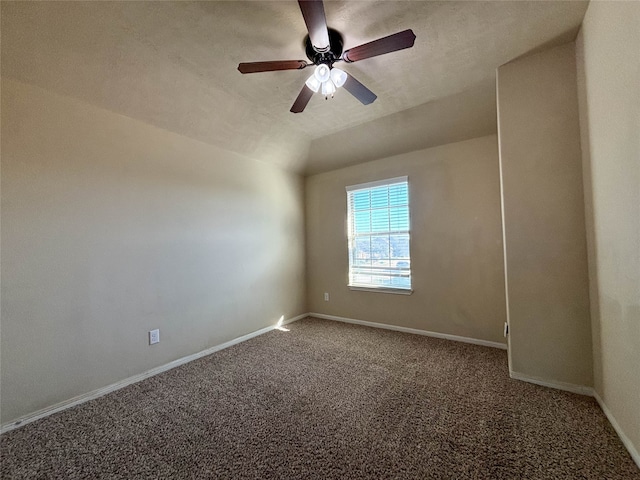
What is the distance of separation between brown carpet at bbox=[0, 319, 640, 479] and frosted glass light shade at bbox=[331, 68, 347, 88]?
240 centimetres

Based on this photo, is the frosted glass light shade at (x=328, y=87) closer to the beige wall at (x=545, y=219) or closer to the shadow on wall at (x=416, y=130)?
the shadow on wall at (x=416, y=130)

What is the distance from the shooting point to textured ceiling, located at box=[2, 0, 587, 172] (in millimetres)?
1646

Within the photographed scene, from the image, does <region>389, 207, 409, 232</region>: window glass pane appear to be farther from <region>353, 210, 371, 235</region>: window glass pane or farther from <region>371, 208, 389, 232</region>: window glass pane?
<region>353, 210, 371, 235</region>: window glass pane

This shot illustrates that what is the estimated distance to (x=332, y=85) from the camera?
1.91 m

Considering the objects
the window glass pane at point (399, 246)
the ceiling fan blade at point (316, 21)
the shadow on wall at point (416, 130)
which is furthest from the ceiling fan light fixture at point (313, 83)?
the window glass pane at point (399, 246)

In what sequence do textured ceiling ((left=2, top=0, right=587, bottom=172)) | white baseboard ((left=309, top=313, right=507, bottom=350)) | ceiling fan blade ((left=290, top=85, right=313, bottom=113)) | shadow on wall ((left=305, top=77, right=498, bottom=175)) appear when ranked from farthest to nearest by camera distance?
1. white baseboard ((left=309, top=313, right=507, bottom=350))
2. shadow on wall ((left=305, top=77, right=498, bottom=175))
3. ceiling fan blade ((left=290, top=85, right=313, bottom=113))
4. textured ceiling ((left=2, top=0, right=587, bottom=172))

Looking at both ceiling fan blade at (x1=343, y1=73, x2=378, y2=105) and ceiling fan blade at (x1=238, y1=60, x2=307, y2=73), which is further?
ceiling fan blade at (x1=343, y1=73, x2=378, y2=105)

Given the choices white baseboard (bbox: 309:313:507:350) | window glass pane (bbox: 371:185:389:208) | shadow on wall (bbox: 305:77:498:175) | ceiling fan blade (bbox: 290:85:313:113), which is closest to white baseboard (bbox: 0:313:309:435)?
white baseboard (bbox: 309:313:507:350)

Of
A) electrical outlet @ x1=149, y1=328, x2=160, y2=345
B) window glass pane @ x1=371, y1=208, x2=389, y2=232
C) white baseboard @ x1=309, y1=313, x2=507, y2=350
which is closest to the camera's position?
electrical outlet @ x1=149, y1=328, x2=160, y2=345

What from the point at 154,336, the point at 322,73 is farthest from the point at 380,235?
the point at 154,336

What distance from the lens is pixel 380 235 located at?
371 centimetres

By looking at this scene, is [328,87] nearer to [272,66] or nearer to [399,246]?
[272,66]

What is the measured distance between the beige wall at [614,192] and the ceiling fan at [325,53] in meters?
1.15

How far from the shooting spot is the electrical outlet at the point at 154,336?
8.03 feet
